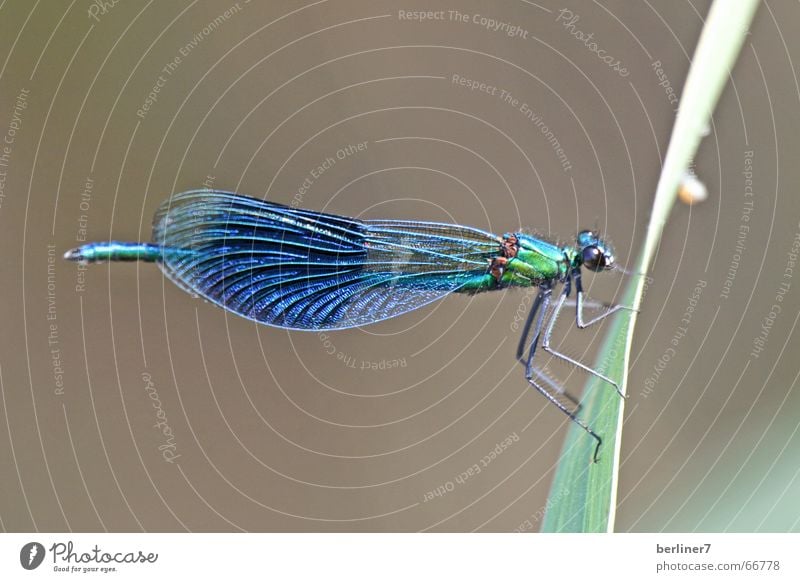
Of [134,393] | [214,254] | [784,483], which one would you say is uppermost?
[214,254]

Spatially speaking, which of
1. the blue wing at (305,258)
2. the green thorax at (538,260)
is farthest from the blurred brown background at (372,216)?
the blue wing at (305,258)

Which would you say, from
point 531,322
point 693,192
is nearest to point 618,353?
point 531,322

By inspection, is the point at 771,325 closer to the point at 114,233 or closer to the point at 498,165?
the point at 498,165

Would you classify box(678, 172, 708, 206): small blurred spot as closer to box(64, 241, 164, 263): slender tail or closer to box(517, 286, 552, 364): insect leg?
box(517, 286, 552, 364): insect leg
